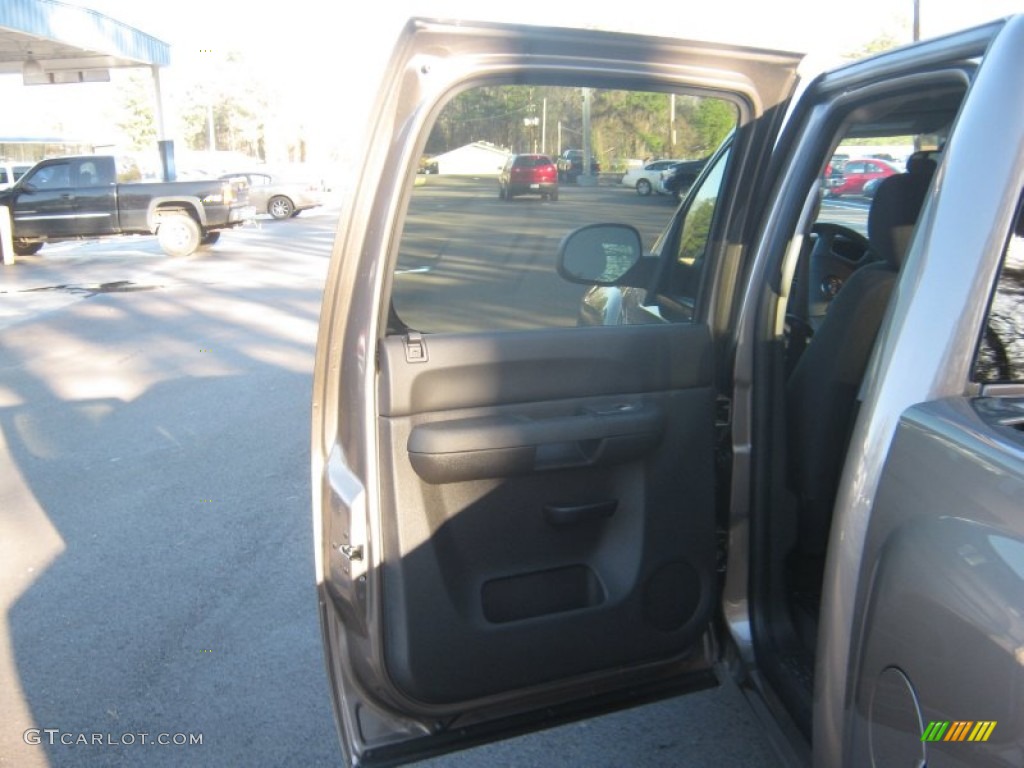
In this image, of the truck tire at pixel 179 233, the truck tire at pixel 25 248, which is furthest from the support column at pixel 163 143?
the truck tire at pixel 179 233

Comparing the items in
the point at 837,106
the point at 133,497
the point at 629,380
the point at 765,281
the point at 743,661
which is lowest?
the point at 133,497

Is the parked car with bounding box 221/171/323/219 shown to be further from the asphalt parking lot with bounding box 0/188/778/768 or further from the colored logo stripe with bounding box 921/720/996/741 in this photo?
the colored logo stripe with bounding box 921/720/996/741

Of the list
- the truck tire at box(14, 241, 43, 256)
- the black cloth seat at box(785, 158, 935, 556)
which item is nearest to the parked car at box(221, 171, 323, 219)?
the truck tire at box(14, 241, 43, 256)

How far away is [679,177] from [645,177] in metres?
0.13

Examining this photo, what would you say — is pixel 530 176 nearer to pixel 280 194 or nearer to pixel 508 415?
pixel 508 415

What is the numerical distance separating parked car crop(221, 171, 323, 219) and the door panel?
28409mm

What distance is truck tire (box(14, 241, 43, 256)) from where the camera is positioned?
65.3ft

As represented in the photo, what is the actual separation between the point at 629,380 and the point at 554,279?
35cm

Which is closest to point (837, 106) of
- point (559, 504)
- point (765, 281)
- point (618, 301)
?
point (765, 281)

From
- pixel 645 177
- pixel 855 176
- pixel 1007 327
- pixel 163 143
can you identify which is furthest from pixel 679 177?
pixel 163 143

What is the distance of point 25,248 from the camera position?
20125mm

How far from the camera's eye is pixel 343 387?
2430 millimetres

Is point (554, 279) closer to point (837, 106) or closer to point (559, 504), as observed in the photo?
point (559, 504)

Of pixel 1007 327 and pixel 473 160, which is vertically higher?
pixel 473 160
